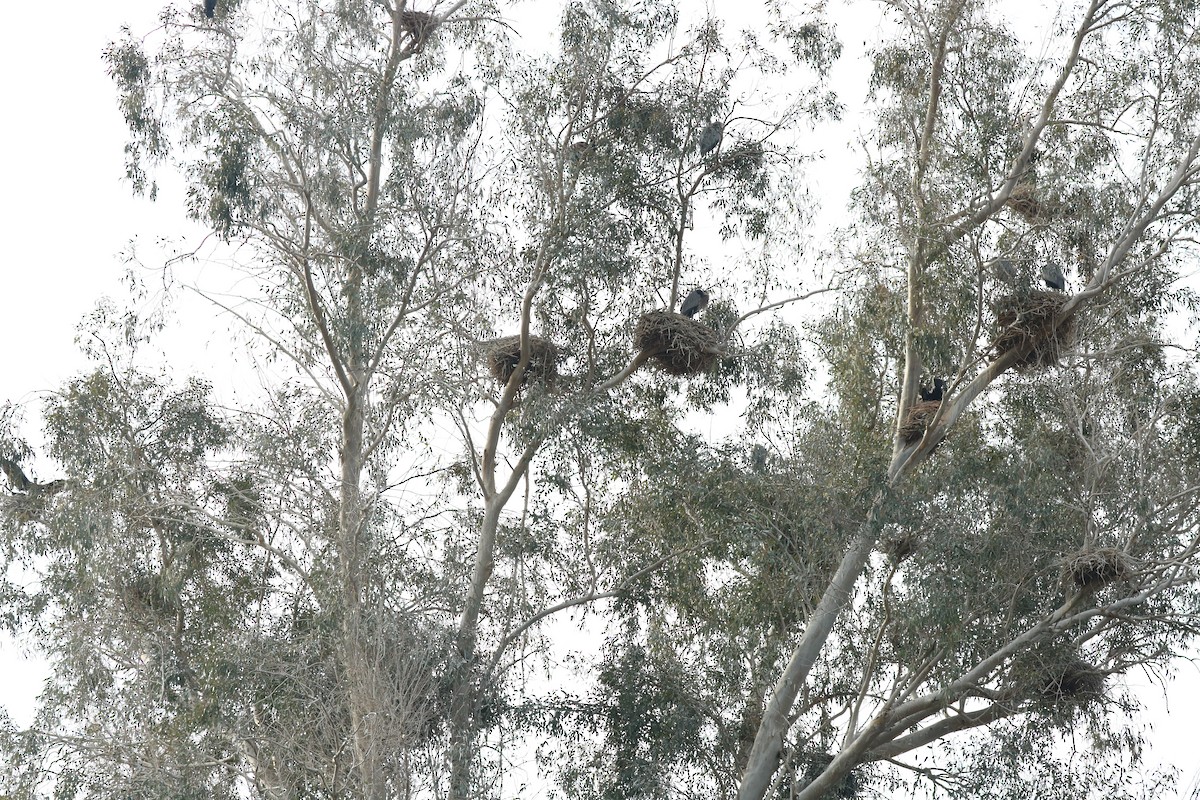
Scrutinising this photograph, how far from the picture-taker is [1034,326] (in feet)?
45.5

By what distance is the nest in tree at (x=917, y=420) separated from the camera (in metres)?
14.7

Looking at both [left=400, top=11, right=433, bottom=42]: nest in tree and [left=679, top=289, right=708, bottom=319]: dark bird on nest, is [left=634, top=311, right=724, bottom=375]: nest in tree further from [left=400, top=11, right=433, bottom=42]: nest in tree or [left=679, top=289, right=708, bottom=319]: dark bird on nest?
[left=400, top=11, right=433, bottom=42]: nest in tree

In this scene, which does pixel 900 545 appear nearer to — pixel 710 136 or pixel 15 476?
pixel 710 136

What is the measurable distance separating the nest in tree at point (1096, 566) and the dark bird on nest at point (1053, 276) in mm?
2174

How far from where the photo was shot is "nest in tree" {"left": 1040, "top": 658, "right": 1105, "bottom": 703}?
13555 millimetres

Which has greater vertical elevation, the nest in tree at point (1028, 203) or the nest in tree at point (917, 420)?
the nest in tree at point (1028, 203)

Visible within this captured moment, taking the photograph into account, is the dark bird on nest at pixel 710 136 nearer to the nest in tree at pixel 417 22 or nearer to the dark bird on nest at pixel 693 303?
the dark bird on nest at pixel 693 303

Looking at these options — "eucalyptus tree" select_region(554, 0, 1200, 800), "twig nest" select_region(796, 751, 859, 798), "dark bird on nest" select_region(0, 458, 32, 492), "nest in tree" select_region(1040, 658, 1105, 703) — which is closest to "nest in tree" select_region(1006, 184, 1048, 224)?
"eucalyptus tree" select_region(554, 0, 1200, 800)

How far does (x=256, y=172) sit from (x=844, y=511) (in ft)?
18.2

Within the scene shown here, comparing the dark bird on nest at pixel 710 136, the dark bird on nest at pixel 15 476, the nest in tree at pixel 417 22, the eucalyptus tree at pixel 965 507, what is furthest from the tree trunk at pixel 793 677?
the dark bird on nest at pixel 15 476

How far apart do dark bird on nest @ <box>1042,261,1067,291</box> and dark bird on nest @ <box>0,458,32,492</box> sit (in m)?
8.59

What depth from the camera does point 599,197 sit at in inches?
578

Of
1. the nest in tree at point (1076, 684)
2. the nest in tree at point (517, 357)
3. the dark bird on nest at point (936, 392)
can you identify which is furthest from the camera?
the dark bird on nest at point (936, 392)

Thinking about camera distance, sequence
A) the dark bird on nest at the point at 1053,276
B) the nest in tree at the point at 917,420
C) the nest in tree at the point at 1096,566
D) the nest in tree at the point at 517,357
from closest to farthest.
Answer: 1. the nest in tree at the point at 1096,566
2. the dark bird on nest at the point at 1053,276
3. the nest in tree at the point at 517,357
4. the nest in tree at the point at 917,420
